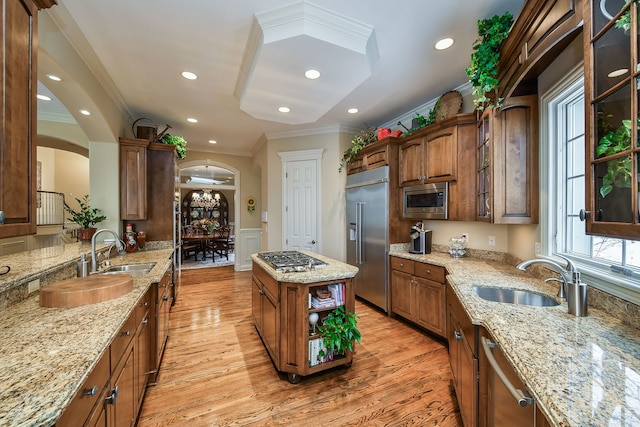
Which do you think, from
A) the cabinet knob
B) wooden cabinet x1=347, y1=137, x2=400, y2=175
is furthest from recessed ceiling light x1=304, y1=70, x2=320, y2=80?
the cabinet knob

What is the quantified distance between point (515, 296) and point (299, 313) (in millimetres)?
1520

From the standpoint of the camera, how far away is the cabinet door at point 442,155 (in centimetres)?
282

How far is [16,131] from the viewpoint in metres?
1.05

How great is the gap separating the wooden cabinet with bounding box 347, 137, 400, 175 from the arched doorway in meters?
3.29

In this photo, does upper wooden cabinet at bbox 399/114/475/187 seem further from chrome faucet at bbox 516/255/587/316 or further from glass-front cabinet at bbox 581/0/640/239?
glass-front cabinet at bbox 581/0/640/239

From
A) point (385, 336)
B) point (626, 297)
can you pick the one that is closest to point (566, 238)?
point (626, 297)

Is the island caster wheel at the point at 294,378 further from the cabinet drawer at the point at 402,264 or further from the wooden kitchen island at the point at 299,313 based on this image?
the cabinet drawer at the point at 402,264

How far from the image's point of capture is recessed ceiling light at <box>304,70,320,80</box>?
2.24 m

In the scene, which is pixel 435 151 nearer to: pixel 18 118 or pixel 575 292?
pixel 575 292

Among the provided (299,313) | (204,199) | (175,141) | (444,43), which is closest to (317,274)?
(299,313)

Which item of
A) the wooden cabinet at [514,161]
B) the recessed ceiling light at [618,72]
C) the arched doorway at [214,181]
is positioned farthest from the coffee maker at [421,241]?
the arched doorway at [214,181]

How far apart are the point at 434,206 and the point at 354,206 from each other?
1281 mm

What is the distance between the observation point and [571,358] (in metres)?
0.90

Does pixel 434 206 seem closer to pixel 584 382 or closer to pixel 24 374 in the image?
pixel 584 382
